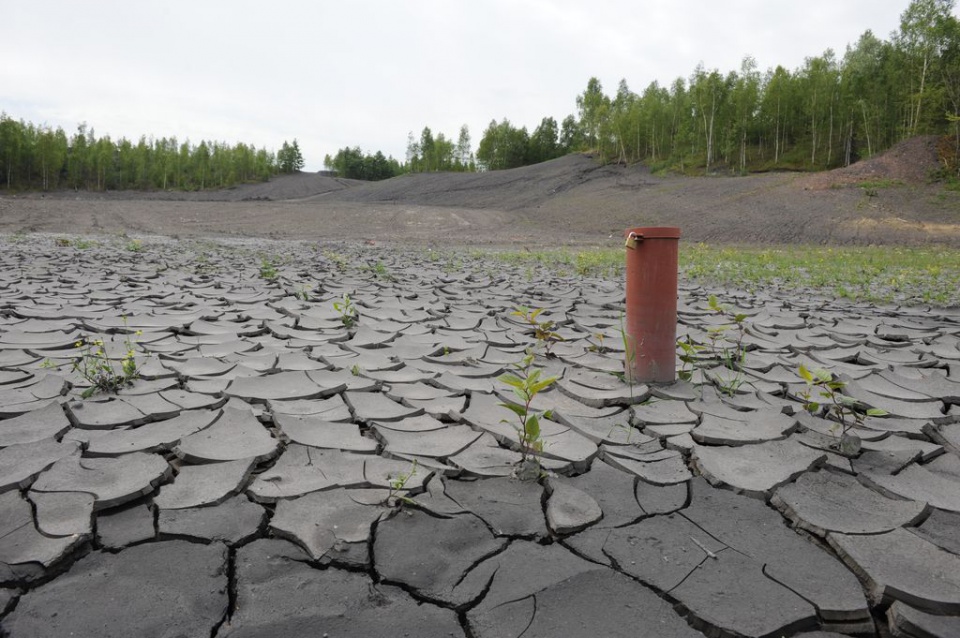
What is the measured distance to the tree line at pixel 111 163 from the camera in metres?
40.8

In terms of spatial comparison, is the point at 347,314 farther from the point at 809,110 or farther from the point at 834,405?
the point at 809,110

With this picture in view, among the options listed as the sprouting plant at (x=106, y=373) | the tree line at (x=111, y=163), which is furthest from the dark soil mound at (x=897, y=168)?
the tree line at (x=111, y=163)

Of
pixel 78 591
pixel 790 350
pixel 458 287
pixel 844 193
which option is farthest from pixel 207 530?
pixel 844 193

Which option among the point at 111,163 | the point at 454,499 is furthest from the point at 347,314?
the point at 111,163

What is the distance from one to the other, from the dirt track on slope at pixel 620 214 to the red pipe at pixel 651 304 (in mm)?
12565

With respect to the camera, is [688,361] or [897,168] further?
[897,168]

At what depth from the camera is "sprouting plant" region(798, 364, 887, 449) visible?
2.07 metres

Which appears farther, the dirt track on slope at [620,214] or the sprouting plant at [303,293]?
the dirt track on slope at [620,214]

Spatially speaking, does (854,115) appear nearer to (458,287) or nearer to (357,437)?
(458,287)

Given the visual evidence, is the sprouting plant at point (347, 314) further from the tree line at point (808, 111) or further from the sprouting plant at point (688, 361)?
the tree line at point (808, 111)

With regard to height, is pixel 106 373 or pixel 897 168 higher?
pixel 897 168

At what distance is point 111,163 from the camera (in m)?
46.9

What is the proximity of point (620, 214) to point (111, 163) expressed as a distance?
44949mm

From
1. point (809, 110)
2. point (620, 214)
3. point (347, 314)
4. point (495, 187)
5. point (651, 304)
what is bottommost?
point (347, 314)
